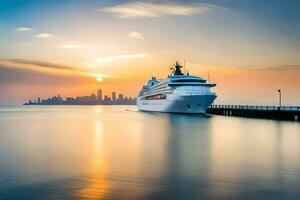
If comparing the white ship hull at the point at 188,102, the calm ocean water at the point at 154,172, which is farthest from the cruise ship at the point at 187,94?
the calm ocean water at the point at 154,172

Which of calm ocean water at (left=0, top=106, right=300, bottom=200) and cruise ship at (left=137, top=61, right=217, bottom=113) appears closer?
calm ocean water at (left=0, top=106, right=300, bottom=200)

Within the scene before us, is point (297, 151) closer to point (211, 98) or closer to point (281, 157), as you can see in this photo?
point (281, 157)

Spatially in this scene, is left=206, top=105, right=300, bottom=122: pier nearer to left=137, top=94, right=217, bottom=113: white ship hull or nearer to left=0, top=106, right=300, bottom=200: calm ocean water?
left=137, top=94, right=217, bottom=113: white ship hull

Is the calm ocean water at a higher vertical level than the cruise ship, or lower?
lower

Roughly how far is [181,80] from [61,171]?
7953cm

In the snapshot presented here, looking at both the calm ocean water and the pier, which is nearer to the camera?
the calm ocean water

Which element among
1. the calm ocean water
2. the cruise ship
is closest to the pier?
the cruise ship

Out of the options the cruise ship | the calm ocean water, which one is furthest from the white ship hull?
the calm ocean water

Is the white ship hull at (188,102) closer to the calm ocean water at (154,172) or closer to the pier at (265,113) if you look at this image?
the pier at (265,113)

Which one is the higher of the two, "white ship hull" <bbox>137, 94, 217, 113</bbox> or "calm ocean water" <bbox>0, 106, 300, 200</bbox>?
"white ship hull" <bbox>137, 94, 217, 113</bbox>

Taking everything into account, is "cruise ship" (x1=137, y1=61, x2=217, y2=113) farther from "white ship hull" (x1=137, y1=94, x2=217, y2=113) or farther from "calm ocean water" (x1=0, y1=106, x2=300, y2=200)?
"calm ocean water" (x1=0, y1=106, x2=300, y2=200)

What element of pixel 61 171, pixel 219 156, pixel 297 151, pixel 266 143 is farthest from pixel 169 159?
pixel 266 143

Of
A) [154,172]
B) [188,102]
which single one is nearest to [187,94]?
[188,102]

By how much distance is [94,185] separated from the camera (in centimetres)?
2073
